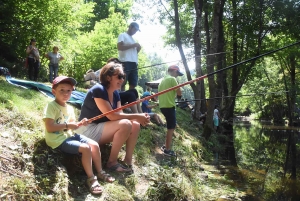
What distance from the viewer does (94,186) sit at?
290 centimetres

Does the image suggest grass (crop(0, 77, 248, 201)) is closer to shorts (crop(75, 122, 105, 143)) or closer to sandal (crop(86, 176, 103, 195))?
sandal (crop(86, 176, 103, 195))

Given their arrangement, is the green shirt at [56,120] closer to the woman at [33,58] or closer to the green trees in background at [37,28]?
the woman at [33,58]

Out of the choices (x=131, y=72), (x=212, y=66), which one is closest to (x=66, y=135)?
(x=131, y=72)

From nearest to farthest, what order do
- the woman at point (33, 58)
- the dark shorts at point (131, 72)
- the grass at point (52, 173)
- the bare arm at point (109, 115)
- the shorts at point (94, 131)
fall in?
the grass at point (52, 173) → the bare arm at point (109, 115) → the shorts at point (94, 131) → the dark shorts at point (131, 72) → the woman at point (33, 58)

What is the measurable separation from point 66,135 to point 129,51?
3015mm

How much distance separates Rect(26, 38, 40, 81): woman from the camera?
28.2ft

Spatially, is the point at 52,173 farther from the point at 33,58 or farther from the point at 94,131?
the point at 33,58

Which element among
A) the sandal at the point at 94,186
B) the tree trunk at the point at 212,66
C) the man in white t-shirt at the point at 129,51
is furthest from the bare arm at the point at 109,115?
the tree trunk at the point at 212,66

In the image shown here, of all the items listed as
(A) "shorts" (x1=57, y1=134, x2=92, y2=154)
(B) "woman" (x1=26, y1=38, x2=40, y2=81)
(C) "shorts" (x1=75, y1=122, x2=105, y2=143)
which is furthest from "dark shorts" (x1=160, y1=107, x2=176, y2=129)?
(B) "woman" (x1=26, y1=38, x2=40, y2=81)

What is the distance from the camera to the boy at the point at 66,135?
293 centimetres

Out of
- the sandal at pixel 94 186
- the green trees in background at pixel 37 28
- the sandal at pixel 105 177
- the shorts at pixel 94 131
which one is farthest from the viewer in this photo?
the green trees in background at pixel 37 28

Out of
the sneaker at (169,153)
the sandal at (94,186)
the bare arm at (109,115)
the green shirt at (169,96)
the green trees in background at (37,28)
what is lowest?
the sneaker at (169,153)

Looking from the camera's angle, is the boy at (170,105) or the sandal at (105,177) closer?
the sandal at (105,177)

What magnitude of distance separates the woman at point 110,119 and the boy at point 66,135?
1.15 feet
